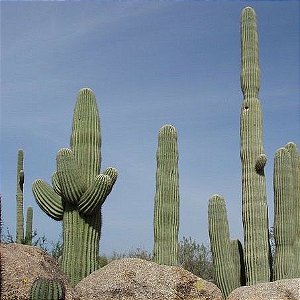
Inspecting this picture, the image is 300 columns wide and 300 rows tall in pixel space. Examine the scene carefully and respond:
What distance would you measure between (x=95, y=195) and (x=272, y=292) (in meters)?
3.35

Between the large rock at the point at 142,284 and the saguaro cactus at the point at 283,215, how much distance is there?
3.05 metres

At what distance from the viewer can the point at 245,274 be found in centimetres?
1289

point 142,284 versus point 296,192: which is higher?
point 296,192

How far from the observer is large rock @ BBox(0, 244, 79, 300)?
7836 mm

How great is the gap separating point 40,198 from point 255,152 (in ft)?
15.1

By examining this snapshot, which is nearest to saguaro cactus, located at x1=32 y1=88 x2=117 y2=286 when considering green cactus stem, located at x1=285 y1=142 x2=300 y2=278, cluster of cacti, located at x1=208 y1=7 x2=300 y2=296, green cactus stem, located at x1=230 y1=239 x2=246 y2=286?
cluster of cacti, located at x1=208 y1=7 x2=300 y2=296

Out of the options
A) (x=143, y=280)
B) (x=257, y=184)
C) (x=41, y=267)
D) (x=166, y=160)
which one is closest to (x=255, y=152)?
(x=257, y=184)

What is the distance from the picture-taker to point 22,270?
8.09m

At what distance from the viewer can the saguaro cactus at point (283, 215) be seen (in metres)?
12.5

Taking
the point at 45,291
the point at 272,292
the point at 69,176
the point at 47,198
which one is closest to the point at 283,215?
the point at 272,292

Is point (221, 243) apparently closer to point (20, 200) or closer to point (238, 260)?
point (238, 260)

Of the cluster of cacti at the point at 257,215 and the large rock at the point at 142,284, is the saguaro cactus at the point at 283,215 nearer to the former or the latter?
the cluster of cacti at the point at 257,215

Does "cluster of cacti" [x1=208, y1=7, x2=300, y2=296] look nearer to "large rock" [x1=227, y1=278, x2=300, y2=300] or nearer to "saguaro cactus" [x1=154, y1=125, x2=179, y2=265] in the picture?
"saguaro cactus" [x1=154, y1=125, x2=179, y2=265]

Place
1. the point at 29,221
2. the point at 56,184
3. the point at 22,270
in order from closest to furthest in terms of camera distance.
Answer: the point at 22,270
the point at 56,184
the point at 29,221
